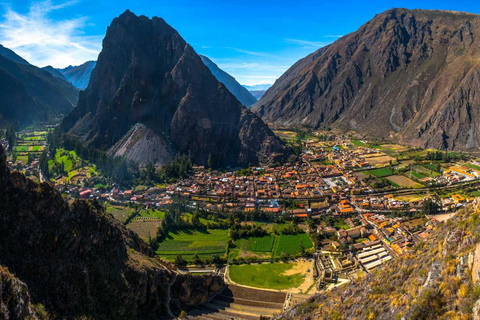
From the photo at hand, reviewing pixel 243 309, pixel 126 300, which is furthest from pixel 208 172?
pixel 126 300

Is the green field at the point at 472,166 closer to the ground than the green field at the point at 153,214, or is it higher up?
higher up

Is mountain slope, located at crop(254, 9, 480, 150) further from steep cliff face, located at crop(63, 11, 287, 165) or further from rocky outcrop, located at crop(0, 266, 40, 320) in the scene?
rocky outcrop, located at crop(0, 266, 40, 320)

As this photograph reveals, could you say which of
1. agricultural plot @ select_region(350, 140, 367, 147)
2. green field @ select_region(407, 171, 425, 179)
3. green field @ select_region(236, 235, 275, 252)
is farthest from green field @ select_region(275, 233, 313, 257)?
agricultural plot @ select_region(350, 140, 367, 147)

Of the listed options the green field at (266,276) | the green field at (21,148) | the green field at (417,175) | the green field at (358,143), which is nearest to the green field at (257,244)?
the green field at (266,276)

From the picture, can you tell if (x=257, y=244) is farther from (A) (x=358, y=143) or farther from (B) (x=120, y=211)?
(A) (x=358, y=143)

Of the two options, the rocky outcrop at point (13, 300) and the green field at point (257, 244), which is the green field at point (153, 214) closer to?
the green field at point (257, 244)

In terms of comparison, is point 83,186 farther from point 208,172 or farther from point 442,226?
point 442,226

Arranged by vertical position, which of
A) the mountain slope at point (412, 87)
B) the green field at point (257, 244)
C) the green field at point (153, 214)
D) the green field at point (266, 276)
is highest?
the mountain slope at point (412, 87)
